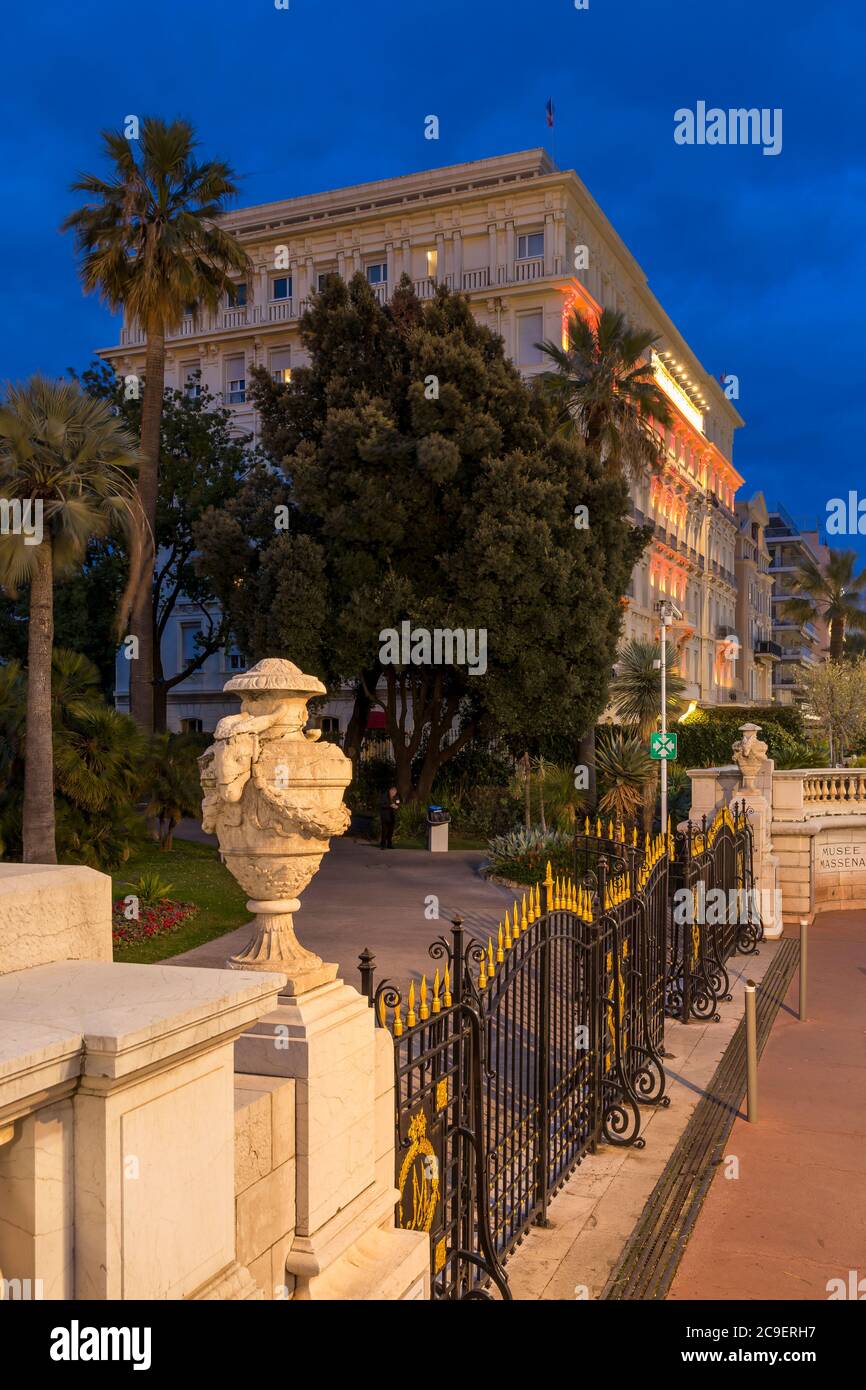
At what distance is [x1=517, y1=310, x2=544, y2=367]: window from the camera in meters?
37.3

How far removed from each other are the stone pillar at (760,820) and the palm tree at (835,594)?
38.5m

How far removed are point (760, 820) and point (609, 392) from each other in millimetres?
13088

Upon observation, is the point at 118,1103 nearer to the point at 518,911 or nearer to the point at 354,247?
the point at 518,911

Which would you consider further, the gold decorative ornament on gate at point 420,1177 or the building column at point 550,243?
the building column at point 550,243

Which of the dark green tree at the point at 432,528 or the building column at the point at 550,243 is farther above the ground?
the building column at the point at 550,243

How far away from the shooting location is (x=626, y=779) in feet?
81.8

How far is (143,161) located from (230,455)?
31.6 ft

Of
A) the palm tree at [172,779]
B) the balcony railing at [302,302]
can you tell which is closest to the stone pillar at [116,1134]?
the palm tree at [172,779]

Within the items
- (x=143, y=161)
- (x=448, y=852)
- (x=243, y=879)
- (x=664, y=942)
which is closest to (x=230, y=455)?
(x=143, y=161)

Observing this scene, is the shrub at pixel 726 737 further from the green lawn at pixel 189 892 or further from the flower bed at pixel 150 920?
the flower bed at pixel 150 920

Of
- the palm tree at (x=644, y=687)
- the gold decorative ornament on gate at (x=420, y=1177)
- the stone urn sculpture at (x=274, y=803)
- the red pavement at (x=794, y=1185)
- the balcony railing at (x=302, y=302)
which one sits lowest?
the red pavement at (x=794, y=1185)

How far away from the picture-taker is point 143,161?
24766 mm

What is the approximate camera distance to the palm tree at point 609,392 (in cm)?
2606
